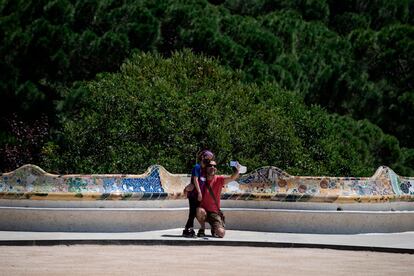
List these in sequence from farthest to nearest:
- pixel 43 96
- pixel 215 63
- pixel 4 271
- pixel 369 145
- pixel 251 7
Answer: pixel 251 7 < pixel 369 145 < pixel 43 96 < pixel 215 63 < pixel 4 271

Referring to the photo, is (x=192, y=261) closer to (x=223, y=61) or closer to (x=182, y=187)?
(x=182, y=187)

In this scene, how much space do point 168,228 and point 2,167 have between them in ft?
60.2

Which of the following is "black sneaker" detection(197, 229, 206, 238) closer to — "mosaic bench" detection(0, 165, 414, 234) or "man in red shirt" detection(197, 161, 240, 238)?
"man in red shirt" detection(197, 161, 240, 238)

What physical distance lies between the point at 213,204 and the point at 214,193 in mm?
210

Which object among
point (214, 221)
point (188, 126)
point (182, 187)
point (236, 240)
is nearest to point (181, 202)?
point (182, 187)

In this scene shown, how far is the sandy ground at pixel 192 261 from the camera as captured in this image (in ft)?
50.7

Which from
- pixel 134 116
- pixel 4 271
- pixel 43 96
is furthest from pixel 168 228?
pixel 43 96

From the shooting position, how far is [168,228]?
22.2 metres

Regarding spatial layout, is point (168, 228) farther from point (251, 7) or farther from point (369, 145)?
point (251, 7)

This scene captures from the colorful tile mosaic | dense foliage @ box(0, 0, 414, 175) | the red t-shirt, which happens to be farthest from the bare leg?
dense foliage @ box(0, 0, 414, 175)

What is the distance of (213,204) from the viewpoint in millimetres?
20906

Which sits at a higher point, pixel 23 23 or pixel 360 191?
pixel 23 23

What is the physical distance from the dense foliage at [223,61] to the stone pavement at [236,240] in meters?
13.1

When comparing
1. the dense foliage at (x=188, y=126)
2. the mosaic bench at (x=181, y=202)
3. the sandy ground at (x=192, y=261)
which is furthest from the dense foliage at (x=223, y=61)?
the sandy ground at (x=192, y=261)
